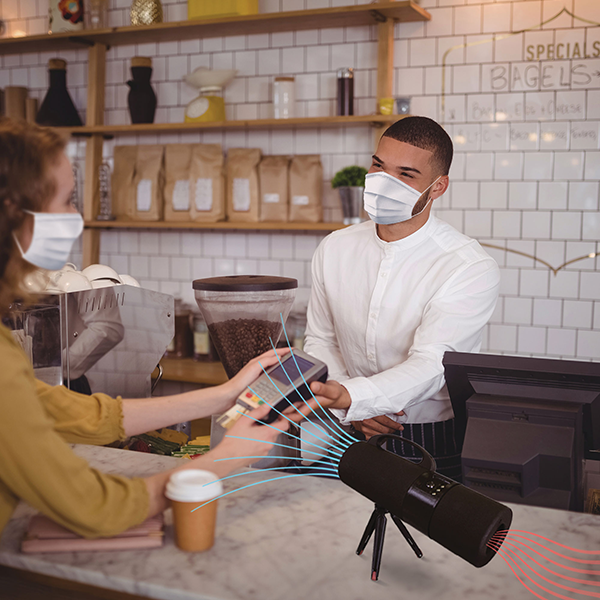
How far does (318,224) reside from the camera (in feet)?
10.5

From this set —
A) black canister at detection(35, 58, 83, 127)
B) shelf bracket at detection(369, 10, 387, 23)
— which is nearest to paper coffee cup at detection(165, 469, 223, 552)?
shelf bracket at detection(369, 10, 387, 23)

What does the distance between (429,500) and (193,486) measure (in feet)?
1.21

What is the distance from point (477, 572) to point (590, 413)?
41cm

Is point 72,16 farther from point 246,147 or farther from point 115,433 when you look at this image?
point 115,433

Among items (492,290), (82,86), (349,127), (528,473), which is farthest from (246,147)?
(528,473)

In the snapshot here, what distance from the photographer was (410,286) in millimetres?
2008

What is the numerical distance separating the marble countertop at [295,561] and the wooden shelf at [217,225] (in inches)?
80.2

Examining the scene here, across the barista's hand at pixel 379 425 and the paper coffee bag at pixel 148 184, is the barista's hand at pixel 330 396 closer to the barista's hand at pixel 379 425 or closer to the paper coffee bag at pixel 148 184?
the barista's hand at pixel 379 425

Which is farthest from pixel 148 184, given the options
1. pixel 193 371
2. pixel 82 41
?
pixel 193 371

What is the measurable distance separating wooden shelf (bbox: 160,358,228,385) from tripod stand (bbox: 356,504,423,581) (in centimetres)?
214

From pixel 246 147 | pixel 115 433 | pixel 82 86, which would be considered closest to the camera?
pixel 115 433

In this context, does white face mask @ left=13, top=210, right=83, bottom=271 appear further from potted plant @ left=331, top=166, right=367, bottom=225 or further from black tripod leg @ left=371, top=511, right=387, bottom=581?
potted plant @ left=331, top=166, right=367, bottom=225

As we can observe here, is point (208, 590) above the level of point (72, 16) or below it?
below

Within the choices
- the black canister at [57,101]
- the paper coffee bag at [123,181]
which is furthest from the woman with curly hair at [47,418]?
the black canister at [57,101]
